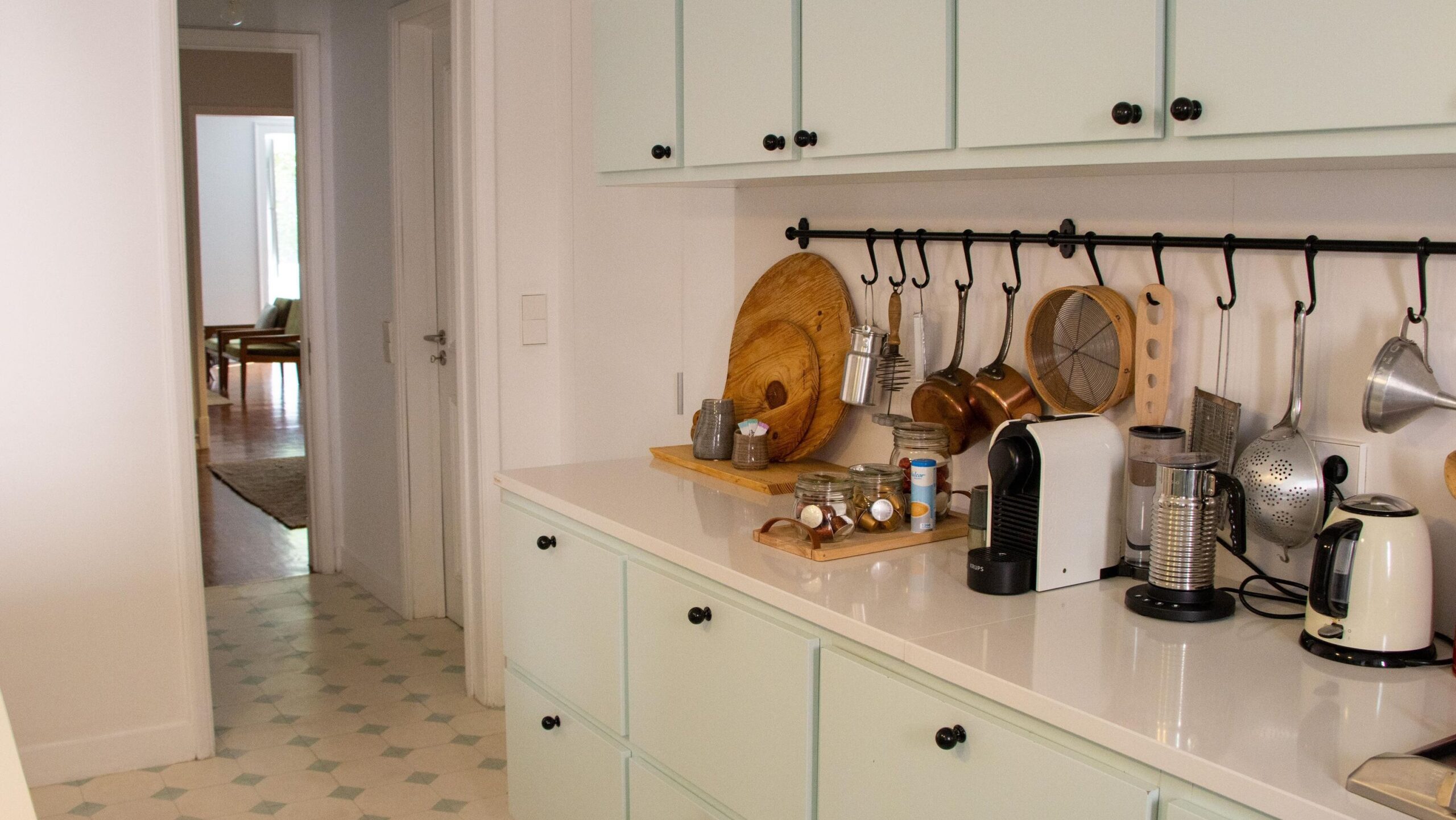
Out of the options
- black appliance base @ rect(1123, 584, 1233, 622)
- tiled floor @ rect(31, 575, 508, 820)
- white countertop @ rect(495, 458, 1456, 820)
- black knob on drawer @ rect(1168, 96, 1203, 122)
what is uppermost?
black knob on drawer @ rect(1168, 96, 1203, 122)

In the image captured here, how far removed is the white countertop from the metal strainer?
0.13 metres

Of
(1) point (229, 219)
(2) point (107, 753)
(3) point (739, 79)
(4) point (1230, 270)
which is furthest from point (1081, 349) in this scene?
(1) point (229, 219)

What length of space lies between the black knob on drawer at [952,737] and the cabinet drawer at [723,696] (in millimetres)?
278

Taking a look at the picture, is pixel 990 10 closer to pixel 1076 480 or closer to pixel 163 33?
pixel 1076 480

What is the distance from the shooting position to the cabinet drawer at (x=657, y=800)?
2061 mm

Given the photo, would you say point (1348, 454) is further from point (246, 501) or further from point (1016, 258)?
point (246, 501)

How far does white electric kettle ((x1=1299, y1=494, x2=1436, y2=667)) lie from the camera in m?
1.46

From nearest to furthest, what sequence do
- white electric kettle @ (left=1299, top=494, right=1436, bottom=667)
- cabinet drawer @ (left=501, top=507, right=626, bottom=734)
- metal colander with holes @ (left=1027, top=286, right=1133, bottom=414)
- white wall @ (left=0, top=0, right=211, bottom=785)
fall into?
white electric kettle @ (left=1299, top=494, right=1436, bottom=667) → metal colander with holes @ (left=1027, top=286, right=1133, bottom=414) → cabinet drawer @ (left=501, top=507, right=626, bottom=734) → white wall @ (left=0, top=0, right=211, bottom=785)

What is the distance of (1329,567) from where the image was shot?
1.49 meters

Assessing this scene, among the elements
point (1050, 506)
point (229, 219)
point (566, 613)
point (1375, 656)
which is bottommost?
point (566, 613)

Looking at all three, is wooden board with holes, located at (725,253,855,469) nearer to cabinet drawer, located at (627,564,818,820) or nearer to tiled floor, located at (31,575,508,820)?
cabinet drawer, located at (627,564,818,820)

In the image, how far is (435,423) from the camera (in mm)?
4473

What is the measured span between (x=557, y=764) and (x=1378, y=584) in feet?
5.36

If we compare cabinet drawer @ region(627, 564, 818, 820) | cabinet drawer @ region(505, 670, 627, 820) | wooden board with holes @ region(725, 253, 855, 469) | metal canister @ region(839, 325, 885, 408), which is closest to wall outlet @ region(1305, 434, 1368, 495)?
cabinet drawer @ region(627, 564, 818, 820)
